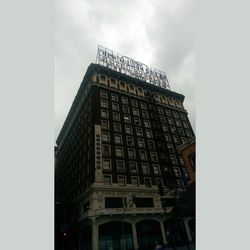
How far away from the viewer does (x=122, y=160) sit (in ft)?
139

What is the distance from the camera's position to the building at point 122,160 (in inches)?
1426

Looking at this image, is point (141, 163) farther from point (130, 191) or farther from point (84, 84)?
point (84, 84)

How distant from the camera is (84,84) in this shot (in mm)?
57812

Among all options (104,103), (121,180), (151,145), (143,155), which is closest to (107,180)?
(121,180)

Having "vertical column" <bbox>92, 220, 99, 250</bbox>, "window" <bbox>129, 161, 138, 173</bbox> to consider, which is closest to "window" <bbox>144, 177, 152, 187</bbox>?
"window" <bbox>129, 161, 138, 173</bbox>

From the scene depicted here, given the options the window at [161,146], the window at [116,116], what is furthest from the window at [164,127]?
the window at [116,116]

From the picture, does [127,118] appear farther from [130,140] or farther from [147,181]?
[147,181]

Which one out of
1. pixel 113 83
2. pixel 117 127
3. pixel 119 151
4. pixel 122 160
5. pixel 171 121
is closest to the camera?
pixel 122 160

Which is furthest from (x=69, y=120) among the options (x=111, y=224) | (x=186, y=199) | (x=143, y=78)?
(x=186, y=199)

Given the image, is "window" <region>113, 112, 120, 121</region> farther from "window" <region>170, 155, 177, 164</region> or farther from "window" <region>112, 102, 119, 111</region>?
"window" <region>170, 155, 177, 164</region>

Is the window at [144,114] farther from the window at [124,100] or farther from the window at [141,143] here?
the window at [141,143]

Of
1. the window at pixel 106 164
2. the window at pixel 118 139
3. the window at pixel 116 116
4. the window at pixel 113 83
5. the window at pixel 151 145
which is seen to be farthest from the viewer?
the window at pixel 113 83

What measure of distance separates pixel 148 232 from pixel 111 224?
682 centimetres

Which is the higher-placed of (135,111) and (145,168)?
(135,111)
